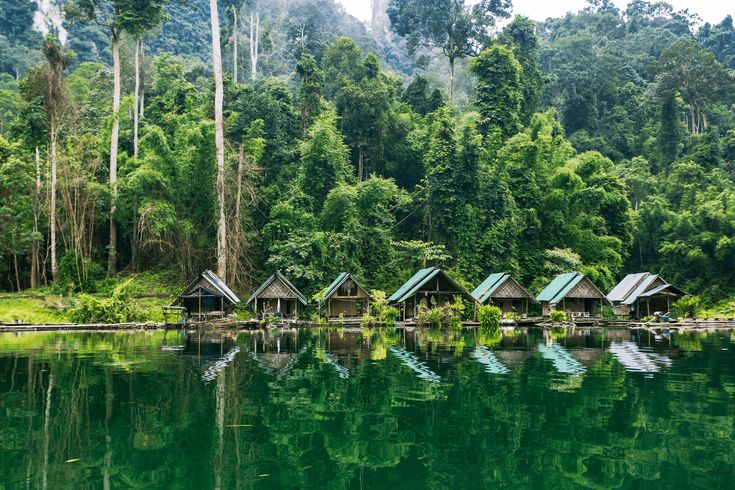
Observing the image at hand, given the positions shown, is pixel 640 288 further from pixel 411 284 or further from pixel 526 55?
pixel 526 55

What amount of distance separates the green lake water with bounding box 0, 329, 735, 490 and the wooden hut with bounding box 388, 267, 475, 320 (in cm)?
1625

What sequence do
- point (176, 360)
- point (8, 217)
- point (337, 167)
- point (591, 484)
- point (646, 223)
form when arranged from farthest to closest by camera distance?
point (646, 223)
point (337, 167)
point (8, 217)
point (176, 360)
point (591, 484)

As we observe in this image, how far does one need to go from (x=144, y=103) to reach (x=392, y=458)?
5076 centimetres

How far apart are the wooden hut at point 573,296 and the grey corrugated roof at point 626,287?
1.52m

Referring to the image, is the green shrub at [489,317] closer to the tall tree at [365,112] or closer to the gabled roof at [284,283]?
the gabled roof at [284,283]

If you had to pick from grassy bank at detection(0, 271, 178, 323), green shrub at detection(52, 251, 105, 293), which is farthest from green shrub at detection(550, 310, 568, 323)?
green shrub at detection(52, 251, 105, 293)

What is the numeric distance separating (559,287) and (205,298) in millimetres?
18374

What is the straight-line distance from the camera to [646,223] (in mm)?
44594

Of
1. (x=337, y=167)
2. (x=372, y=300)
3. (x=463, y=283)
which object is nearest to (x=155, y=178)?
(x=337, y=167)

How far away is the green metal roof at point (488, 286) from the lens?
34.5 m

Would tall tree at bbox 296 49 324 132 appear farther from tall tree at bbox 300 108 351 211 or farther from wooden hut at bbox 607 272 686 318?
wooden hut at bbox 607 272 686 318

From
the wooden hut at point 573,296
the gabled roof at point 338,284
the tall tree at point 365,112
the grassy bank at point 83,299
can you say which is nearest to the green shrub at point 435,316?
the gabled roof at point 338,284

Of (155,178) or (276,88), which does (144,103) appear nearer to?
(276,88)

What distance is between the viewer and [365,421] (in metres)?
8.83
